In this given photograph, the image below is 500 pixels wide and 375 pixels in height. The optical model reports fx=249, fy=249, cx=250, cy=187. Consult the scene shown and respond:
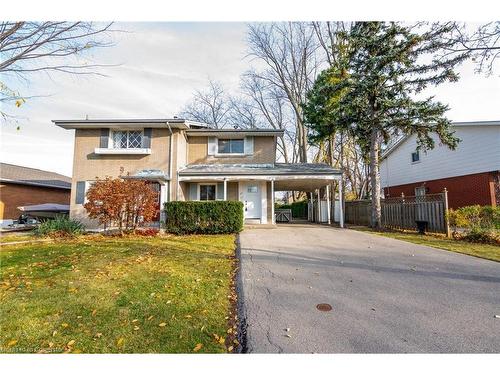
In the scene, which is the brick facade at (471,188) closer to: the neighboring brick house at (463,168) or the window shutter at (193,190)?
the neighboring brick house at (463,168)

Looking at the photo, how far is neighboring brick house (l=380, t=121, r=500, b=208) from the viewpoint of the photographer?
46.7 feet

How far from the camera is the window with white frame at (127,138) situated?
13727 mm

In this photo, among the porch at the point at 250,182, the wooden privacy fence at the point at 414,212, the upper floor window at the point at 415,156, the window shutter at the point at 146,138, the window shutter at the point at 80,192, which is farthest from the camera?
the upper floor window at the point at 415,156

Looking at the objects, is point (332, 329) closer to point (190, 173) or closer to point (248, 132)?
point (190, 173)

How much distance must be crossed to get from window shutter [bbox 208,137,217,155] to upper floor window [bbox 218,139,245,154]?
0.32 meters

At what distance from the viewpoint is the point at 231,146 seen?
15.6 m

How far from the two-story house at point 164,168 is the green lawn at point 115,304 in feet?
24.4

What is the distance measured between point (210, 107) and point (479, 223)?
95.8 ft

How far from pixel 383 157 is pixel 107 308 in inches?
1011

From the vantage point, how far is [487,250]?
7293 millimetres

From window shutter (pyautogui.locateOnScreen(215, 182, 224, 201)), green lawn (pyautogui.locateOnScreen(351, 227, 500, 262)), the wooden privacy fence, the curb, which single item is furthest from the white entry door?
the curb

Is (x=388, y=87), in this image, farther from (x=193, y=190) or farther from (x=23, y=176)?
(x=23, y=176)

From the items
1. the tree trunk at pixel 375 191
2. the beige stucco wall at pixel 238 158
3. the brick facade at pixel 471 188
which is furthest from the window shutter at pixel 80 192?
the brick facade at pixel 471 188

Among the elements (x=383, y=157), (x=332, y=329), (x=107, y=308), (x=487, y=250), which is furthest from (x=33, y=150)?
(x=383, y=157)
